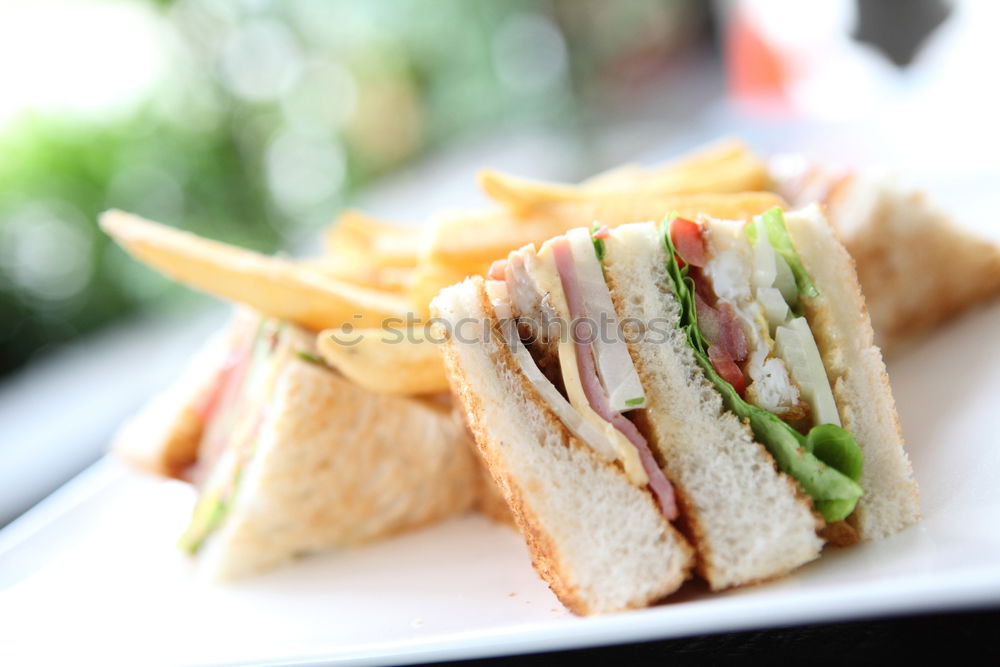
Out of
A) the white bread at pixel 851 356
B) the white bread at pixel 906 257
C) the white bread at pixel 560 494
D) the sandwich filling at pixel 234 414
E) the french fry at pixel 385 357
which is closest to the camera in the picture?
the white bread at pixel 560 494

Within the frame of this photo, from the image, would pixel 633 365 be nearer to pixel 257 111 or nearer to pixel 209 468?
pixel 209 468

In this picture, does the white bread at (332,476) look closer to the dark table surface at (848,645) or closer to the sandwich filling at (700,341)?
the sandwich filling at (700,341)

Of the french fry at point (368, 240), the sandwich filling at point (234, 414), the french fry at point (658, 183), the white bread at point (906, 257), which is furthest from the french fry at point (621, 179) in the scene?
the sandwich filling at point (234, 414)

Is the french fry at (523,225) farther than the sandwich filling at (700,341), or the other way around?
the french fry at (523,225)

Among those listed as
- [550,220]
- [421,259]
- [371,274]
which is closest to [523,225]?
[550,220]

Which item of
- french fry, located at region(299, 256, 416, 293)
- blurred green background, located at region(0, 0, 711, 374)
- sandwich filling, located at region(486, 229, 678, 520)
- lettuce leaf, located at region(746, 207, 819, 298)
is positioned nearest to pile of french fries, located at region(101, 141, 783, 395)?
french fry, located at region(299, 256, 416, 293)

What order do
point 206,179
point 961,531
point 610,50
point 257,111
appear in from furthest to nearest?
1. point 610,50
2. point 257,111
3. point 206,179
4. point 961,531

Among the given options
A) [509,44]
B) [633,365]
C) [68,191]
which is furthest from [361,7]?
[633,365]

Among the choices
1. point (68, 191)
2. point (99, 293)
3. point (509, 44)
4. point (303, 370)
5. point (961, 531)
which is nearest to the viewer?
point (961, 531)
